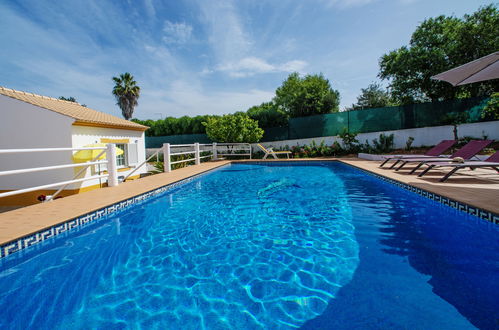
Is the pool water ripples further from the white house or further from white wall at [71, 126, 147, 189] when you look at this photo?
white wall at [71, 126, 147, 189]

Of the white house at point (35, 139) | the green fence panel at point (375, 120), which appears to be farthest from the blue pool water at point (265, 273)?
the green fence panel at point (375, 120)

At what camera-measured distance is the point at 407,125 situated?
45.4ft

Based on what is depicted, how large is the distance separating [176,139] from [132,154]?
10.2m

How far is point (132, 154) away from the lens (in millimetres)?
12336

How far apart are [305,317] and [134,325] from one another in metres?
1.24

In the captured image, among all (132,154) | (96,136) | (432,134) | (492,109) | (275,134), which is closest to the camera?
(96,136)

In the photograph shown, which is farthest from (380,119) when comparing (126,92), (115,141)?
(126,92)

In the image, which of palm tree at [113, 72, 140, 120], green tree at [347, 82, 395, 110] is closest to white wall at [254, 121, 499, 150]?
green tree at [347, 82, 395, 110]

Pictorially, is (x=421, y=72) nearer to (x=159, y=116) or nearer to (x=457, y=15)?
(x=457, y=15)

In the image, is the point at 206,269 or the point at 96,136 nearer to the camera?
the point at 206,269

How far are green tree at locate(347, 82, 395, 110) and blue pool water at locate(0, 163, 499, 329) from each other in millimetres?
26416

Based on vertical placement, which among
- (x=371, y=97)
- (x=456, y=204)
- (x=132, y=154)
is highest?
(x=371, y=97)

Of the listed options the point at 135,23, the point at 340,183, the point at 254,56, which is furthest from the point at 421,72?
the point at 135,23

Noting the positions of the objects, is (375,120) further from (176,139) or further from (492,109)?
(176,139)
